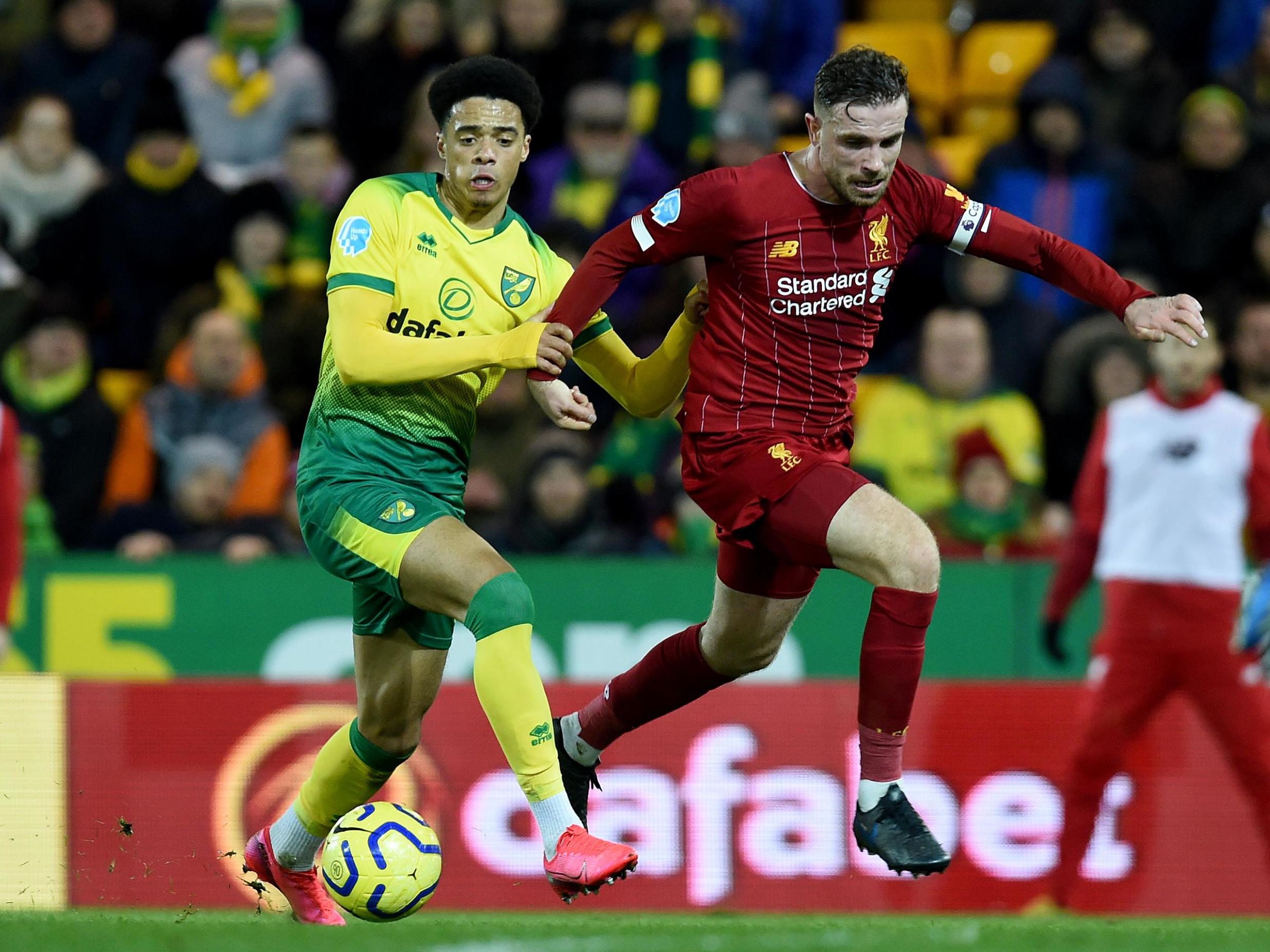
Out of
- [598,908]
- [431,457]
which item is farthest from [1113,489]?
[431,457]

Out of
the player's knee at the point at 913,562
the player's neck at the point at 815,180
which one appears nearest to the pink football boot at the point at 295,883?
the player's knee at the point at 913,562

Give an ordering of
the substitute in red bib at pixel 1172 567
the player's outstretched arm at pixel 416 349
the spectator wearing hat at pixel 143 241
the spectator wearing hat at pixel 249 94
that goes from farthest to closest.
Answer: the spectator wearing hat at pixel 249 94 < the spectator wearing hat at pixel 143 241 < the substitute in red bib at pixel 1172 567 < the player's outstretched arm at pixel 416 349

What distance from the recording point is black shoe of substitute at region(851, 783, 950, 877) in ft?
19.8

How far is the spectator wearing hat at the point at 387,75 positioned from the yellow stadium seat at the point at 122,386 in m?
1.88

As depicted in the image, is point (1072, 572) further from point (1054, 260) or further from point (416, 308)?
point (416, 308)

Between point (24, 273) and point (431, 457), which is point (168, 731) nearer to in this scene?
point (431, 457)

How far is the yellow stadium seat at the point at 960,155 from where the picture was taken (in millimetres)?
12531

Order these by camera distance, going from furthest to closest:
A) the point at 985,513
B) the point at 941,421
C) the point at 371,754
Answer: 1. the point at 941,421
2. the point at 985,513
3. the point at 371,754

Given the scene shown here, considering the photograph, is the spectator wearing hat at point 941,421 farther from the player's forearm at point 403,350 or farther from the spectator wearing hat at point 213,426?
the player's forearm at point 403,350

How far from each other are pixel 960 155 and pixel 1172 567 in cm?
453

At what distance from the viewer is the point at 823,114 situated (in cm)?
630

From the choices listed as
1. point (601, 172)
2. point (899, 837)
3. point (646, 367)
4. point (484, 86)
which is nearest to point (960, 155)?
point (601, 172)

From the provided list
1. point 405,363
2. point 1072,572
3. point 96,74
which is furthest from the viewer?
point 96,74

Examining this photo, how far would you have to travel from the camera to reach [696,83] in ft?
40.8
